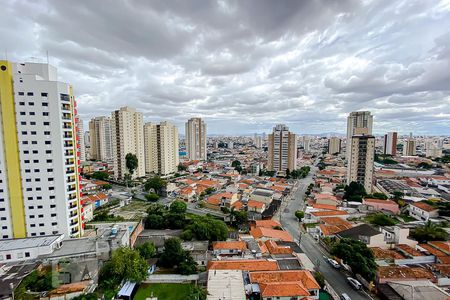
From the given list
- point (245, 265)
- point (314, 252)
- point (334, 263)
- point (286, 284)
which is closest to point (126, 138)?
point (245, 265)

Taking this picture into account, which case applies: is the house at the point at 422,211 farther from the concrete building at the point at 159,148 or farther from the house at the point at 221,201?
the concrete building at the point at 159,148

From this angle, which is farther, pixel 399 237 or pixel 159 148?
pixel 159 148

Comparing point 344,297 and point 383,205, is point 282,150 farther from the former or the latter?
point 344,297

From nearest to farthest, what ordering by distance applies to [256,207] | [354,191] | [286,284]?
[286,284], [256,207], [354,191]

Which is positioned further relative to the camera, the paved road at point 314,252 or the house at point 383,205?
the house at point 383,205

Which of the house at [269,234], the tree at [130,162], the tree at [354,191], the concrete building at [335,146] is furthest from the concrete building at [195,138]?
the concrete building at [335,146]

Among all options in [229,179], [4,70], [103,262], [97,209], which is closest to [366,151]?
[229,179]
